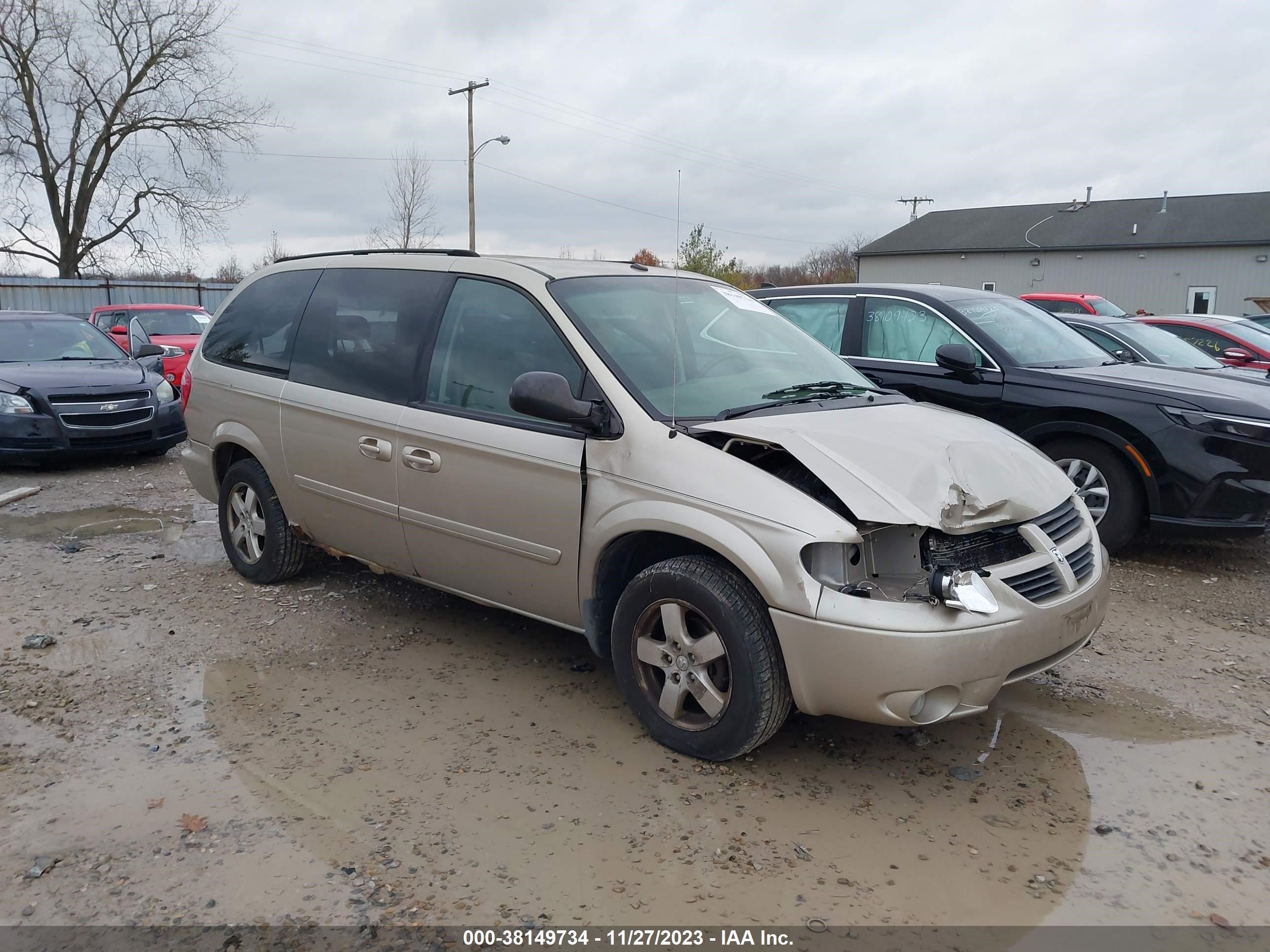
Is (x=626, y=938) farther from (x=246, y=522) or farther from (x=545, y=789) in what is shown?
(x=246, y=522)

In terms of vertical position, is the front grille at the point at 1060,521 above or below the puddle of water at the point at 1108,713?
above

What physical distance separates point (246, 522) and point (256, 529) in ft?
0.33

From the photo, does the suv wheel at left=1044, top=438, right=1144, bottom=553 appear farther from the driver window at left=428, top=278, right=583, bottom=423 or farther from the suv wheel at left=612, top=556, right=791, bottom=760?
the driver window at left=428, top=278, right=583, bottom=423

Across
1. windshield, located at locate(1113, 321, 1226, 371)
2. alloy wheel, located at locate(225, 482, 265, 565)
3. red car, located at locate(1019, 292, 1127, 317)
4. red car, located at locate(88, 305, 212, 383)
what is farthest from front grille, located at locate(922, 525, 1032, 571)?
red car, located at locate(88, 305, 212, 383)

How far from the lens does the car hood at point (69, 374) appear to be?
907 cm

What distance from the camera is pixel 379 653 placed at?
466 centimetres

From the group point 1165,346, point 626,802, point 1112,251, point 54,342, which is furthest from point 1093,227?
point 626,802

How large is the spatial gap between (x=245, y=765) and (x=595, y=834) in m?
1.42

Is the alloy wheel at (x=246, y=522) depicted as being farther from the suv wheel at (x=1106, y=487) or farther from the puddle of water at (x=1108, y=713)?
the suv wheel at (x=1106, y=487)

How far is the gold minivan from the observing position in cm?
315

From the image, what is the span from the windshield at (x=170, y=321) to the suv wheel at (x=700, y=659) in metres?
14.4

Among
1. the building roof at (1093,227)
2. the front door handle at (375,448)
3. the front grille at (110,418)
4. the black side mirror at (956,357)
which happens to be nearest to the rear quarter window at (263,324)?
the front door handle at (375,448)

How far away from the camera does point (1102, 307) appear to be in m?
13.5

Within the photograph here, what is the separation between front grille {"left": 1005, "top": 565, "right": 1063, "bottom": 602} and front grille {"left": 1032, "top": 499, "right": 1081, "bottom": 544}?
187 mm
